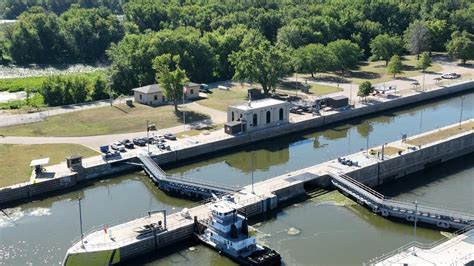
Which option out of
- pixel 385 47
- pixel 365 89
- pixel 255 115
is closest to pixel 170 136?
pixel 255 115

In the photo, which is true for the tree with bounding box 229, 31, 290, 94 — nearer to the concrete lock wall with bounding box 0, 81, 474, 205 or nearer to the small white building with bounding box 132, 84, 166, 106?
the small white building with bounding box 132, 84, 166, 106

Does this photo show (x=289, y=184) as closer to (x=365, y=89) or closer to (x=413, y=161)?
(x=413, y=161)

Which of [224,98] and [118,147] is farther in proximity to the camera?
[224,98]

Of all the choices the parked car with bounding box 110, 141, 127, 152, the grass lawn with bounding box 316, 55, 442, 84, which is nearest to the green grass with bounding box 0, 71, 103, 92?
the parked car with bounding box 110, 141, 127, 152

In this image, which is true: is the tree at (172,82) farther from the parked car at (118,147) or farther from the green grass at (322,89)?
the green grass at (322,89)

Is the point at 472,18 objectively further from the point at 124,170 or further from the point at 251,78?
the point at 124,170

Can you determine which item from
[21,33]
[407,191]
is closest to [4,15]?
[21,33]
